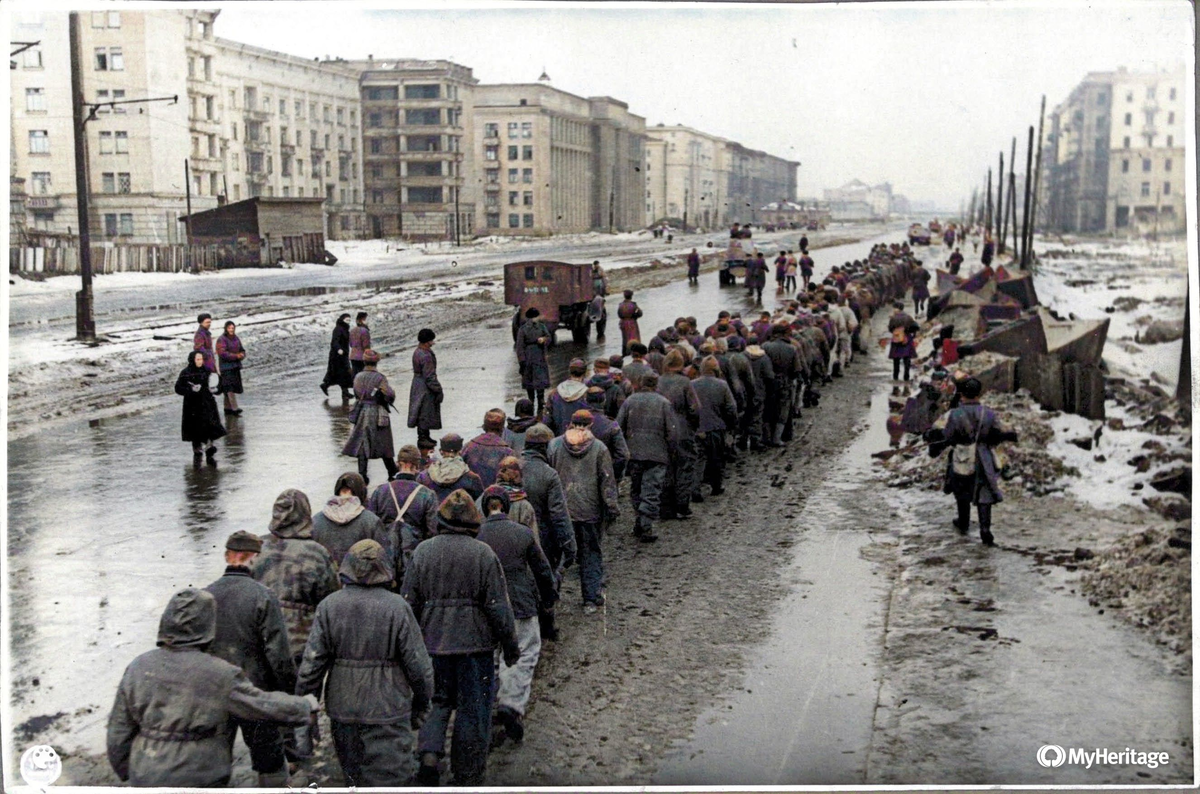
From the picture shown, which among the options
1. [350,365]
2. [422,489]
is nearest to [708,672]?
[422,489]

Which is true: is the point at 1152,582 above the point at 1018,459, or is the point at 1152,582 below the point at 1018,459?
below

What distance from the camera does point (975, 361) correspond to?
1939cm

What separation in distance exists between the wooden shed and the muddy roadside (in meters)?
1.22

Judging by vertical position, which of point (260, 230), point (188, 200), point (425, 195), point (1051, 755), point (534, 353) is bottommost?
point (1051, 755)

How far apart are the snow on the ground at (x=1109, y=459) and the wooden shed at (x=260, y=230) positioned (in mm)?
15689

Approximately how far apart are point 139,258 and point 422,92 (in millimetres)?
12930

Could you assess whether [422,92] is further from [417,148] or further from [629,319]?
[417,148]

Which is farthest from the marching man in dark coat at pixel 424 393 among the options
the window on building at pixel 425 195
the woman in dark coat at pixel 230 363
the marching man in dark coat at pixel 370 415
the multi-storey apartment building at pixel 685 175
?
the window on building at pixel 425 195

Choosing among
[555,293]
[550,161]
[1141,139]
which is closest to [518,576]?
[1141,139]

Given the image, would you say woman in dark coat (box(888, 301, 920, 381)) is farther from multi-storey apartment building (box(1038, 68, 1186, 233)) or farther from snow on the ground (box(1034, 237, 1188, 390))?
multi-storey apartment building (box(1038, 68, 1186, 233))

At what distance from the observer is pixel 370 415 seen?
12484 mm

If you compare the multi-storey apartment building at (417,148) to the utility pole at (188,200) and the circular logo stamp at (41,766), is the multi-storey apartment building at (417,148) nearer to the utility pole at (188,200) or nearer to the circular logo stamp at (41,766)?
the utility pole at (188,200)

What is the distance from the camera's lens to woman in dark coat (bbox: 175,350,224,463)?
1363 cm

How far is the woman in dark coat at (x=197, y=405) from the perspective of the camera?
13.6 metres
